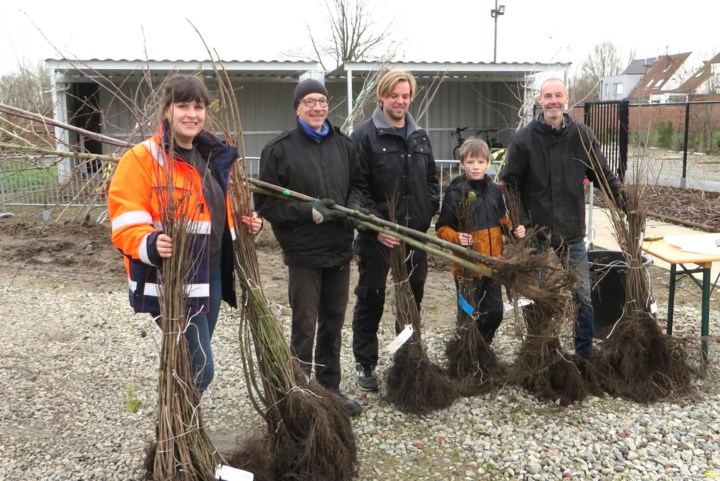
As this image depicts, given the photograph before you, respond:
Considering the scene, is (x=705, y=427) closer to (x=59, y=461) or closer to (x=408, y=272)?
(x=408, y=272)

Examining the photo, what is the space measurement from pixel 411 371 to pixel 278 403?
976 mm

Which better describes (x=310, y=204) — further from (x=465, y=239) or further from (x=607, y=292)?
(x=607, y=292)

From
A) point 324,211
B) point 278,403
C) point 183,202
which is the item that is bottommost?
point 278,403

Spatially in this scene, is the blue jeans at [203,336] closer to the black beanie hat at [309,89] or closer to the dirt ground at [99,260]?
Result: the black beanie hat at [309,89]

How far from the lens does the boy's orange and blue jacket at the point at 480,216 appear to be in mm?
3595

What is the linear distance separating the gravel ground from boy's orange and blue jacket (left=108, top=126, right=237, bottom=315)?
40 centimetres

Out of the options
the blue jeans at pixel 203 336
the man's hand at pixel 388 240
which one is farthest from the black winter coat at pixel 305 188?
the blue jeans at pixel 203 336

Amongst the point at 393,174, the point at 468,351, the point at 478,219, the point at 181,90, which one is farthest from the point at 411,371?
the point at 181,90

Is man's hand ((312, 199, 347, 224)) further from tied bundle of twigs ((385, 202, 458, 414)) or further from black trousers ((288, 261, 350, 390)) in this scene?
tied bundle of twigs ((385, 202, 458, 414))

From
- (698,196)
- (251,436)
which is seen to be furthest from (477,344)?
(698,196)

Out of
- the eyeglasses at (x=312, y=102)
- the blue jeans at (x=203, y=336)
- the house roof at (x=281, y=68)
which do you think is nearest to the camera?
the blue jeans at (x=203, y=336)

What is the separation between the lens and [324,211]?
2953 millimetres

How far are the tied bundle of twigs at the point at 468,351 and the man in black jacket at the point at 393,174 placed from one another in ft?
0.86

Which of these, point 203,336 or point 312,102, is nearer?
point 203,336
